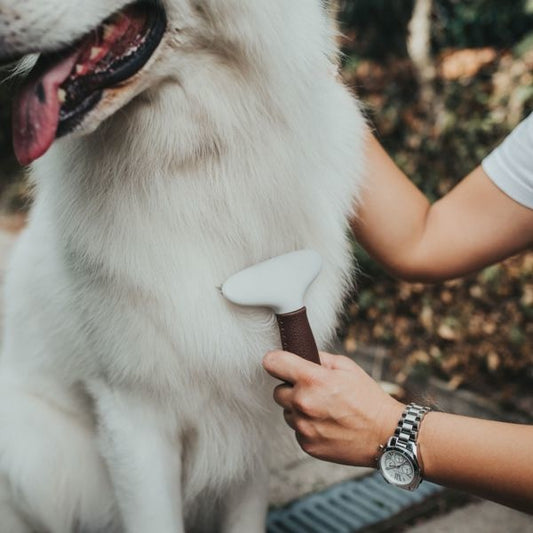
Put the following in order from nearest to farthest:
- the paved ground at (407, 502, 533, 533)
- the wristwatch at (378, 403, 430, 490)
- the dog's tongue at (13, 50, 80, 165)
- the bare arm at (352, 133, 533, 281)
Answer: the dog's tongue at (13, 50, 80, 165) → the wristwatch at (378, 403, 430, 490) → the bare arm at (352, 133, 533, 281) → the paved ground at (407, 502, 533, 533)

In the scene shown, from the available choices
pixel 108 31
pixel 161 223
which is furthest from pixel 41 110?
pixel 161 223

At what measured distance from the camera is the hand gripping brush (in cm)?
154

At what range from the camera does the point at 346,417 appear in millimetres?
1479

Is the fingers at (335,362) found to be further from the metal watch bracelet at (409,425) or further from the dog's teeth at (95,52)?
the dog's teeth at (95,52)

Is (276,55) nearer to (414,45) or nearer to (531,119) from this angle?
(531,119)

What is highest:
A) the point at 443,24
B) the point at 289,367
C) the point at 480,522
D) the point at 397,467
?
the point at 289,367

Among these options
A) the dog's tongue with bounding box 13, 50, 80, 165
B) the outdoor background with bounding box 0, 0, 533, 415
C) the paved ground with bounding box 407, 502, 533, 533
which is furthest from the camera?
the outdoor background with bounding box 0, 0, 533, 415

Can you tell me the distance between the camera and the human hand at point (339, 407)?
147cm

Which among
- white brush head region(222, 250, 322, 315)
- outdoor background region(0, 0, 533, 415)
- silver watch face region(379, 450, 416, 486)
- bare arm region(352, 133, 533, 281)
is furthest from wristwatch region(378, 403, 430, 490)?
outdoor background region(0, 0, 533, 415)

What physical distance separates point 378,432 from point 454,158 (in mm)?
2190

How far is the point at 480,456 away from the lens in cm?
134

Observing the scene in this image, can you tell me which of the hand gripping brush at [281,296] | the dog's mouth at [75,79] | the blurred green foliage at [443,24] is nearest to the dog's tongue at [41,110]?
the dog's mouth at [75,79]

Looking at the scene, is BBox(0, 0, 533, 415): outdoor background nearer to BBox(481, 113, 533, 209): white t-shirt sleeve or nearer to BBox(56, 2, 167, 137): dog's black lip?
BBox(481, 113, 533, 209): white t-shirt sleeve

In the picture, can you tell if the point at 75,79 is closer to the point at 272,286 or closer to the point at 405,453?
the point at 272,286
